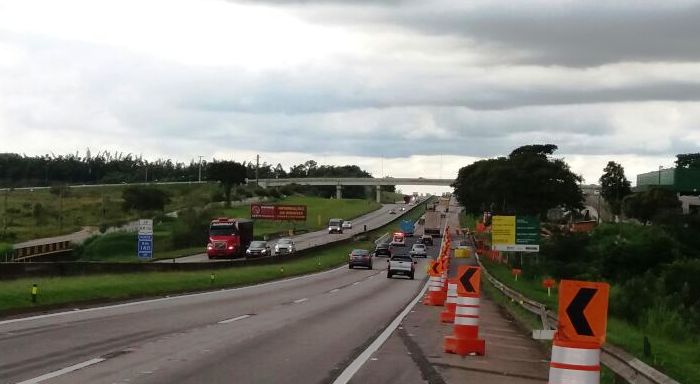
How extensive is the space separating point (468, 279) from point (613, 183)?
145859 mm

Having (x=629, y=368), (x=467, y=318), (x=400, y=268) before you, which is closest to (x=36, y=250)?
(x=400, y=268)

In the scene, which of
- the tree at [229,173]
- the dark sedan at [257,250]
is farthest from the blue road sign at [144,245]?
the tree at [229,173]

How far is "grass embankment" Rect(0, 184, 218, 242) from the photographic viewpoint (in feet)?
360

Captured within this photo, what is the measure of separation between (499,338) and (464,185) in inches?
4347

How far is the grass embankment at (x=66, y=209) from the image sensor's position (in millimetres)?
109875

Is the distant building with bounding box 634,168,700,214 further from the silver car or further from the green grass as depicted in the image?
the green grass

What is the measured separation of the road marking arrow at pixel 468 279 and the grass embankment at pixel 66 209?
85.5 metres

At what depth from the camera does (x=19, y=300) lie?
23266 mm

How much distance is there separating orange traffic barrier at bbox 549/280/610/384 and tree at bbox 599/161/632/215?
145669mm

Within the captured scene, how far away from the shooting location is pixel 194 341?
Answer: 17.1 metres

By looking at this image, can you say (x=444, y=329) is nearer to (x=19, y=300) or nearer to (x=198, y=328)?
(x=198, y=328)

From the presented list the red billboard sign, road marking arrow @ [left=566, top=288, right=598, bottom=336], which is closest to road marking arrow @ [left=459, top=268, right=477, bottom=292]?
road marking arrow @ [left=566, top=288, right=598, bottom=336]

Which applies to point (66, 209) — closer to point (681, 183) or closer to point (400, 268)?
point (681, 183)

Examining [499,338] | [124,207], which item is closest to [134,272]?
[499,338]
